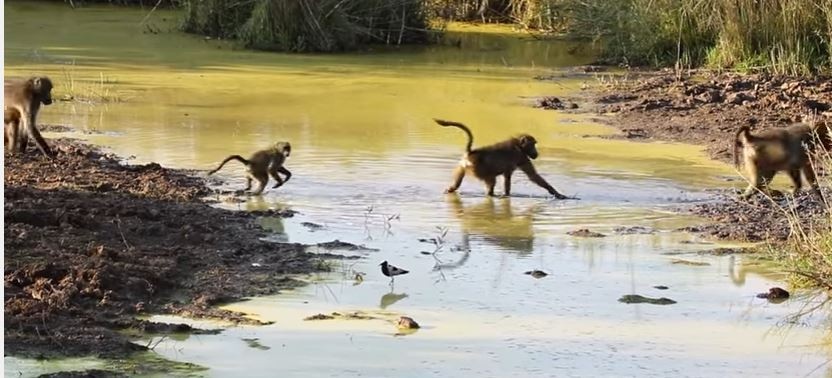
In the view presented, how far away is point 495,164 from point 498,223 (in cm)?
118

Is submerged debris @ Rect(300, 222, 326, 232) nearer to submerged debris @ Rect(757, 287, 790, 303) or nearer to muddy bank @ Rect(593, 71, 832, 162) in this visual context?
submerged debris @ Rect(757, 287, 790, 303)

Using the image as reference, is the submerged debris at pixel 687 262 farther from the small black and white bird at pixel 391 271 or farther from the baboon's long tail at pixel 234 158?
the baboon's long tail at pixel 234 158

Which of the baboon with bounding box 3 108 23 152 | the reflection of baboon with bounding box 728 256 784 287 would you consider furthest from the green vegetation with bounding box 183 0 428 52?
the reflection of baboon with bounding box 728 256 784 287

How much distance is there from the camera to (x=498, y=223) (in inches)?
366

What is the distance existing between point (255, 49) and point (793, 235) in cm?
1255

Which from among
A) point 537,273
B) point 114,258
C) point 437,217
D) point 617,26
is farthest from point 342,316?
point 617,26

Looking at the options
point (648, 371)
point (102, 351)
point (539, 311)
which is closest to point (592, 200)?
point (539, 311)

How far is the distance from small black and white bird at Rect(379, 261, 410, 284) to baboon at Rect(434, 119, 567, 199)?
270 centimetres

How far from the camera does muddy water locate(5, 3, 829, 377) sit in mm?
6203

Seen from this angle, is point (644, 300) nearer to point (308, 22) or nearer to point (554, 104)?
point (554, 104)

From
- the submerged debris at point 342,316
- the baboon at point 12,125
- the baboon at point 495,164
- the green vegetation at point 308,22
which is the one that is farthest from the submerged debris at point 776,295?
the green vegetation at point 308,22

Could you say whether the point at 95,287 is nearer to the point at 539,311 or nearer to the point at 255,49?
the point at 539,311

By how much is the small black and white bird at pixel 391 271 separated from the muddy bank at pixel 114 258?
35 centimetres

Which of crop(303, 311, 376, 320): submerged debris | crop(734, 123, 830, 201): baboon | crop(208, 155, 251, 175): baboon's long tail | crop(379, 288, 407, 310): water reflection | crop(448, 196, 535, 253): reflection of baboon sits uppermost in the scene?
crop(734, 123, 830, 201): baboon
